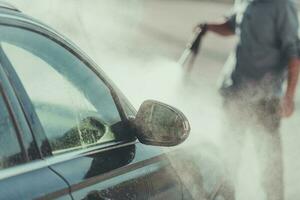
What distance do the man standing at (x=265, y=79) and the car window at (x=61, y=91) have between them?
94.4 inches

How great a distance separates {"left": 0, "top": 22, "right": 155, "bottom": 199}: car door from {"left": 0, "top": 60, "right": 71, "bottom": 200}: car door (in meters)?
0.04

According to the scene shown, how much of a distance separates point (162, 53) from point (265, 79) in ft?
24.2

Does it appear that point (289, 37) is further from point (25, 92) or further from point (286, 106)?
point (25, 92)

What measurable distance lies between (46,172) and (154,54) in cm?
1019

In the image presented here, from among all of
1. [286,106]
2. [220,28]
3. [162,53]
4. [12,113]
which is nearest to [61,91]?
[12,113]

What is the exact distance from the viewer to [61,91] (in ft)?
9.34

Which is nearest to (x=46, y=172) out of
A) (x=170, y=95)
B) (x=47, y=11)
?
(x=47, y=11)

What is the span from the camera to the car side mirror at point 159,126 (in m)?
2.97

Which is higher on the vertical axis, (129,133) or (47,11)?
(47,11)

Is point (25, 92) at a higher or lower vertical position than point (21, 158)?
higher

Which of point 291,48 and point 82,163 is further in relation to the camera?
point 291,48

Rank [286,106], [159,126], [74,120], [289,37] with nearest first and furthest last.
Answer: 1. [74,120]
2. [159,126]
3. [289,37]
4. [286,106]

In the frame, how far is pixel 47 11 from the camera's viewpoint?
4.05m

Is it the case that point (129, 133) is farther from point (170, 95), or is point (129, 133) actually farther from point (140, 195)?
point (170, 95)
